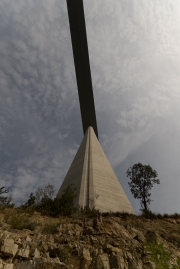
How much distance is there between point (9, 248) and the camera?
3484 mm

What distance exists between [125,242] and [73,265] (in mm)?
1469

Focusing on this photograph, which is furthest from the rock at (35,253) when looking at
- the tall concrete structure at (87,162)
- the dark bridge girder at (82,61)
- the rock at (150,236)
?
the dark bridge girder at (82,61)

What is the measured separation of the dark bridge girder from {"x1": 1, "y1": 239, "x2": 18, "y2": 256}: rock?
1889 centimetres

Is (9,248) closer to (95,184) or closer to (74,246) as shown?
(74,246)

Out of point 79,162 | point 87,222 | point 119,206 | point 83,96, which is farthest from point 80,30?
point 87,222

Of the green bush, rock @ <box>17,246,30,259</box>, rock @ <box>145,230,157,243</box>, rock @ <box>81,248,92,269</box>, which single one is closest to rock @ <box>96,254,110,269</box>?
rock @ <box>81,248,92,269</box>

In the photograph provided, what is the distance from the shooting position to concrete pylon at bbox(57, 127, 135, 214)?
35.6 ft

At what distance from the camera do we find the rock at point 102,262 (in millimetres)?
3631

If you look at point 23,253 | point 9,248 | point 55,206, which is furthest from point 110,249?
point 55,206

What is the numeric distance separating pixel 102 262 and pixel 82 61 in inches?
752

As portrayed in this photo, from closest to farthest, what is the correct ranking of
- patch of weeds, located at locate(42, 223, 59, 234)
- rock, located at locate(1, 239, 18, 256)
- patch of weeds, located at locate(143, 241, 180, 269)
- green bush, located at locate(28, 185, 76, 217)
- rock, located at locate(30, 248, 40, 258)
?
patch of weeds, located at locate(143, 241, 180, 269) < rock, located at locate(1, 239, 18, 256) < rock, located at locate(30, 248, 40, 258) < patch of weeds, located at locate(42, 223, 59, 234) < green bush, located at locate(28, 185, 76, 217)

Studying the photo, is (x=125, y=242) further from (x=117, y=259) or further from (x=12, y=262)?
(x=12, y=262)

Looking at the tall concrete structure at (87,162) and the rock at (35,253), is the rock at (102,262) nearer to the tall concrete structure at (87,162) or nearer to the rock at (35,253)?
the rock at (35,253)

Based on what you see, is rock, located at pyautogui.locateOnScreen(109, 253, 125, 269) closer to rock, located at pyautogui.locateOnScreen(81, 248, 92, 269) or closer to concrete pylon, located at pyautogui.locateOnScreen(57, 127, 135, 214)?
rock, located at pyautogui.locateOnScreen(81, 248, 92, 269)
